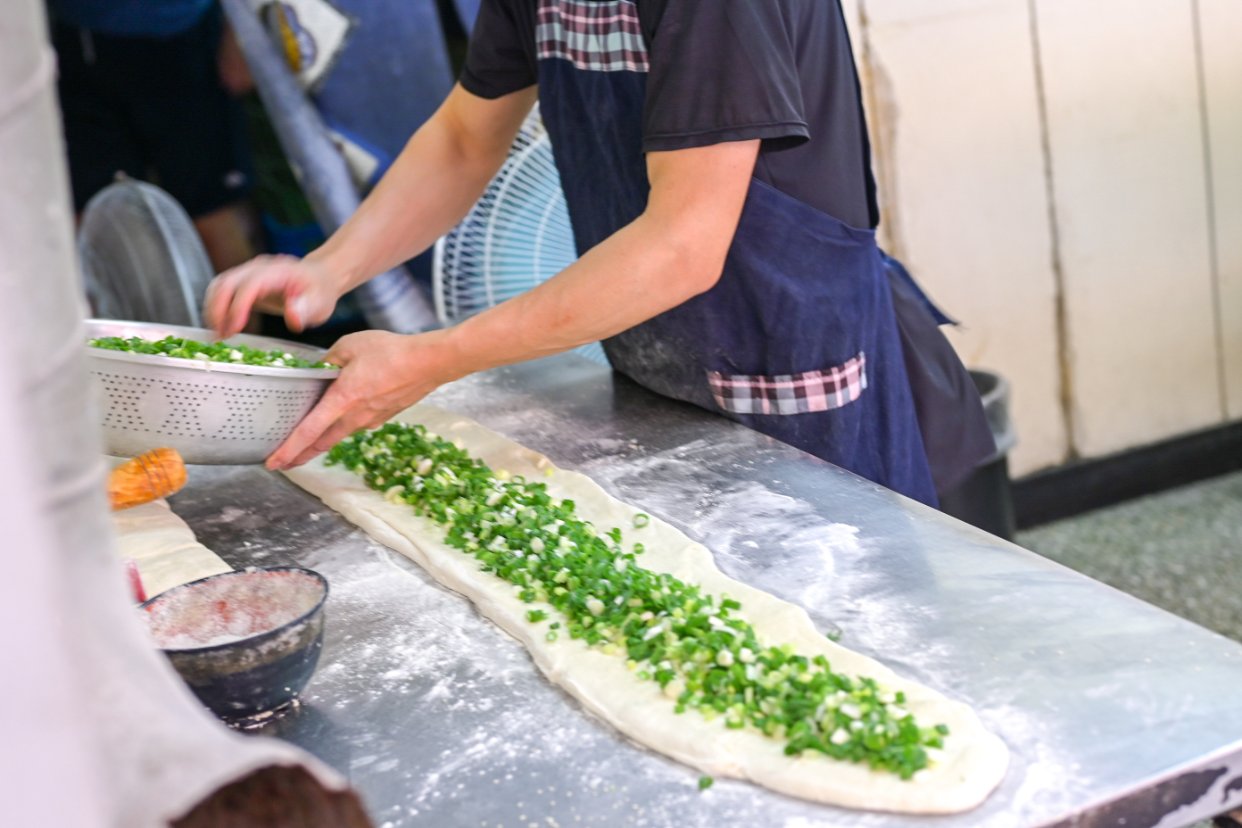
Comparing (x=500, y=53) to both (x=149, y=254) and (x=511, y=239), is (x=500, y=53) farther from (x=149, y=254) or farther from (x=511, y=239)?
(x=149, y=254)

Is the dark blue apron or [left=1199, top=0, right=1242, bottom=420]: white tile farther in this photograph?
[left=1199, top=0, right=1242, bottom=420]: white tile

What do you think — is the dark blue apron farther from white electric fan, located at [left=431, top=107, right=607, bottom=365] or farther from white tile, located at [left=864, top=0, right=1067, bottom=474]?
white tile, located at [left=864, top=0, right=1067, bottom=474]

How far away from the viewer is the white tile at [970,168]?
12.7ft

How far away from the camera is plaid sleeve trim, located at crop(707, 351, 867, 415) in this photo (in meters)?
2.14

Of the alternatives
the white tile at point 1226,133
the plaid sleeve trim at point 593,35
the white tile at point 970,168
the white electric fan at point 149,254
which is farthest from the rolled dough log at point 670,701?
the white tile at point 1226,133

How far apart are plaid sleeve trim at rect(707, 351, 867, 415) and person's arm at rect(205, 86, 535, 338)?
782mm

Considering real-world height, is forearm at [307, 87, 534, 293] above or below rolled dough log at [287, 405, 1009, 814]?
above

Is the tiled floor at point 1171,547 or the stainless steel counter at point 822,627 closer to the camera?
the stainless steel counter at point 822,627

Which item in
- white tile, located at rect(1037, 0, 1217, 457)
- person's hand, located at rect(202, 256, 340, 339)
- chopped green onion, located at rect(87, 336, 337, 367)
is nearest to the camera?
chopped green onion, located at rect(87, 336, 337, 367)

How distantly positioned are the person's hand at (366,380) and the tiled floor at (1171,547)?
→ 2.55 m

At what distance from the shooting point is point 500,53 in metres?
2.47

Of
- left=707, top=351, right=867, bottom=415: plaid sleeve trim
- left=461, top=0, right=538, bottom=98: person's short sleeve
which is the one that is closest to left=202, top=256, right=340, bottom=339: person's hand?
left=461, top=0, right=538, bottom=98: person's short sleeve

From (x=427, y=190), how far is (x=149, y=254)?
0.75 meters

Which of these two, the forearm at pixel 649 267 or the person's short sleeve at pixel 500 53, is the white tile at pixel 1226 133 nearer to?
the person's short sleeve at pixel 500 53
